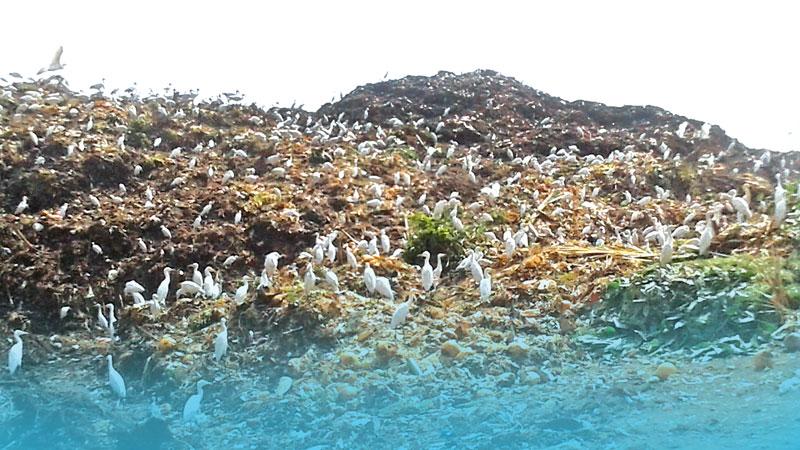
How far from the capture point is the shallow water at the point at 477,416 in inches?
220

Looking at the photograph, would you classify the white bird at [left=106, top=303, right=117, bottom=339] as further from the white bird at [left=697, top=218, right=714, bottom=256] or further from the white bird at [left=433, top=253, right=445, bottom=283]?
the white bird at [left=697, top=218, right=714, bottom=256]

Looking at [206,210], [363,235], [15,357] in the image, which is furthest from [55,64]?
[15,357]

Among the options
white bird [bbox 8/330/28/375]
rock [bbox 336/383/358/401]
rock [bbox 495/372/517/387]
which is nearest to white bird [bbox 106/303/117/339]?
white bird [bbox 8/330/28/375]

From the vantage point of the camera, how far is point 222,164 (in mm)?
9742

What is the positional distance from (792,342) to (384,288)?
3.12 meters

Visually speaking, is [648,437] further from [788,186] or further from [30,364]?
[30,364]

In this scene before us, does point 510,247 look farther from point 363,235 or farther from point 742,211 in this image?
point 742,211

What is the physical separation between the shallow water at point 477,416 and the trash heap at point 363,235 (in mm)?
201

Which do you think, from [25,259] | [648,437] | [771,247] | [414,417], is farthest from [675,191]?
[25,259]

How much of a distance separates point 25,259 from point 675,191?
24.1 feet

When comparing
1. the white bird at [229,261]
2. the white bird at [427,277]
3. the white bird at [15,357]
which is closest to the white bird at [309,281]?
the white bird at [427,277]

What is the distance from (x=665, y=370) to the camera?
5.68m

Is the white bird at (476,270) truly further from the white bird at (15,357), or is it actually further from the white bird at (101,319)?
the white bird at (15,357)

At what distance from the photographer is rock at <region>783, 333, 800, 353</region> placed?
565 centimetres
